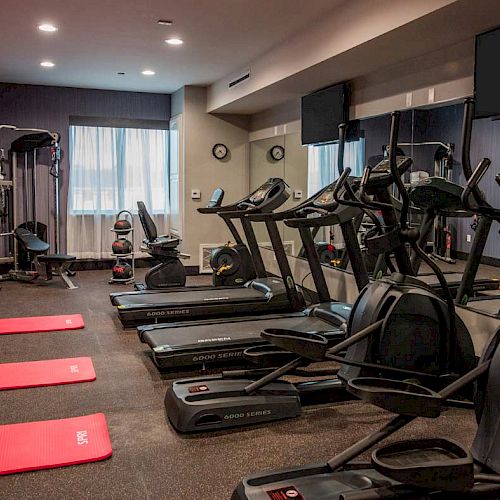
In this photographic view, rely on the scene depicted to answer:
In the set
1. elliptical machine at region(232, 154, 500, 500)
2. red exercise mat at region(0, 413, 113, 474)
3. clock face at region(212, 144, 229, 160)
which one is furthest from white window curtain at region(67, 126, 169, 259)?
elliptical machine at region(232, 154, 500, 500)

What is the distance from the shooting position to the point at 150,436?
10.9 feet

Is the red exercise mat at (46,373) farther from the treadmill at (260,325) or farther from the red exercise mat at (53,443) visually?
the red exercise mat at (53,443)

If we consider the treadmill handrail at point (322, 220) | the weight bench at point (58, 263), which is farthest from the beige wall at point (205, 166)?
the treadmill handrail at point (322, 220)

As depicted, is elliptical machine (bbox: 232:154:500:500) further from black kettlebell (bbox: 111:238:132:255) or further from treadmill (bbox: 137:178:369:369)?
black kettlebell (bbox: 111:238:132:255)

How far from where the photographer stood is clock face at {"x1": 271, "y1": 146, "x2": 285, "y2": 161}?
807 cm

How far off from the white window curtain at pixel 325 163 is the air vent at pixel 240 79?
116 cm

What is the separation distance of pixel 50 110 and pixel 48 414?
6707 millimetres

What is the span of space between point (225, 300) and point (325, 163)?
218cm

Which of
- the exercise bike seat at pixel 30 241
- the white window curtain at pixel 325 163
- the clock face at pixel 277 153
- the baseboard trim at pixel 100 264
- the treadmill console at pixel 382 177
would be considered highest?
the clock face at pixel 277 153

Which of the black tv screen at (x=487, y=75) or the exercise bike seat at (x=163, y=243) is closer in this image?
the black tv screen at (x=487, y=75)

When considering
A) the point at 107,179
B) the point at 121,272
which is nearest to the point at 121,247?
the point at 121,272

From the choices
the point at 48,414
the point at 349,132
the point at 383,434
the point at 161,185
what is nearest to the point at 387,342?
the point at 383,434

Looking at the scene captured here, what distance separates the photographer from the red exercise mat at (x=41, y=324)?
564cm

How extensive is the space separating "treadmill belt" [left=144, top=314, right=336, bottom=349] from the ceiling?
2.61 meters
